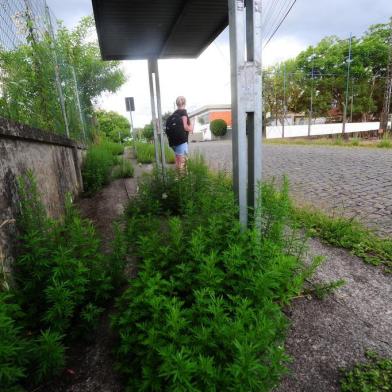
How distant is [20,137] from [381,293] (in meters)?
3.53

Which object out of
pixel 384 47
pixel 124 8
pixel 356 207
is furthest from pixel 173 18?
pixel 384 47

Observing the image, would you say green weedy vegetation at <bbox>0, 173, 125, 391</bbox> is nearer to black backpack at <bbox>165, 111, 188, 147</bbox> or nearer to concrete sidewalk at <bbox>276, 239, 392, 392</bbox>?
concrete sidewalk at <bbox>276, 239, 392, 392</bbox>

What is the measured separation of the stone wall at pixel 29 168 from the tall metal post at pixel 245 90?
69.0 inches

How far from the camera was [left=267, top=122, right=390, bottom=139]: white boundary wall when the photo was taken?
33344 mm

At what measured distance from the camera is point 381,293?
236 cm

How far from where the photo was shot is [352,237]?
3.26 metres

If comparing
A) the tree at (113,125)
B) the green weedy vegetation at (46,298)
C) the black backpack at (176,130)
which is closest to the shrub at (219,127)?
the tree at (113,125)

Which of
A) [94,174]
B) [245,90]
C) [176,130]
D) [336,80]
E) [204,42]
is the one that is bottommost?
[94,174]

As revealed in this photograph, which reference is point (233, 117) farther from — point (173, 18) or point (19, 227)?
point (173, 18)

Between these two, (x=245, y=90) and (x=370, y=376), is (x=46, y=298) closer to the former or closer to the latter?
(x=370, y=376)

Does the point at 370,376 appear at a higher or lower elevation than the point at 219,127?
lower

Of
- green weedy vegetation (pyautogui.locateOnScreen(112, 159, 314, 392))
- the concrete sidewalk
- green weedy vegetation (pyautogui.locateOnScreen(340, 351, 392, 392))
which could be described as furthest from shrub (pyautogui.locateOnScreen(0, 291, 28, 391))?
green weedy vegetation (pyautogui.locateOnScreen(340, 351, 392, 392))

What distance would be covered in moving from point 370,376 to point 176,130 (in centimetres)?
571

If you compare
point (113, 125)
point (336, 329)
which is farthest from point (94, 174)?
point (113, 125)
